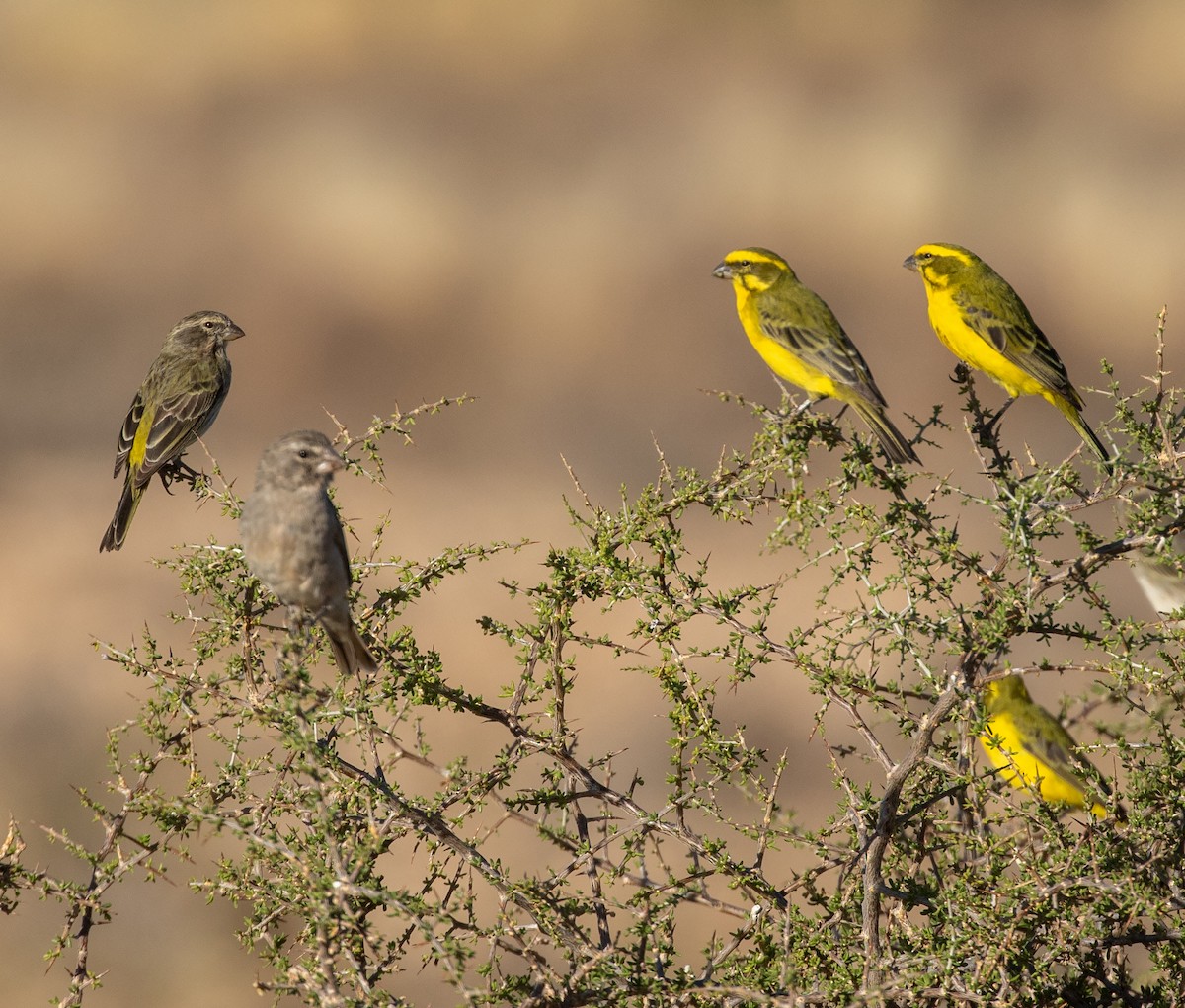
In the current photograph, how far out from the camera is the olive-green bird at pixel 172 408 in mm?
7188

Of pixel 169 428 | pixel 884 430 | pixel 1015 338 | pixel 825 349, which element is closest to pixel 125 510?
pixel 169 428

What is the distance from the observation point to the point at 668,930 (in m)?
3.61

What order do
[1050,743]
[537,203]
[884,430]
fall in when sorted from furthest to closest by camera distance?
1. [537,203]
2. [884,430]
3. [1050,743]

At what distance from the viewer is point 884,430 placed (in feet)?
19.0

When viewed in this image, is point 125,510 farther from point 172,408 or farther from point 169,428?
point 172,408

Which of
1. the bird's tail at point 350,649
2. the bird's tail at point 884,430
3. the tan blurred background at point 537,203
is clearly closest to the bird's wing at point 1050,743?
the bird's tail at point 884,430

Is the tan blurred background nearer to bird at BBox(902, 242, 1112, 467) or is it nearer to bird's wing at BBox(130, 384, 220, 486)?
bird's wing at BBox(130, 384, 220, 486)

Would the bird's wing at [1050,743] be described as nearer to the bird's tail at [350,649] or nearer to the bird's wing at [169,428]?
the bird's tail at [350,649]

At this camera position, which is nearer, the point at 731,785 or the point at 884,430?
the point at 731,785

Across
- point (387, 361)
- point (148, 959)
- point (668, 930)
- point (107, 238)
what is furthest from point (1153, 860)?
point (107, 238)

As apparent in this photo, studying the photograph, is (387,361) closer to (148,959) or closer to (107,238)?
(107,238)

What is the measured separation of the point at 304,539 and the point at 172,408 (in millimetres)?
3797

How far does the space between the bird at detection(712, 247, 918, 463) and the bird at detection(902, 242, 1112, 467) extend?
661 millimetres

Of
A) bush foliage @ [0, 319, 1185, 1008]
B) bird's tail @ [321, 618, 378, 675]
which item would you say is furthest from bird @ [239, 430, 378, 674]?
bush foliage @ [0, 319, 1185, 1008]
